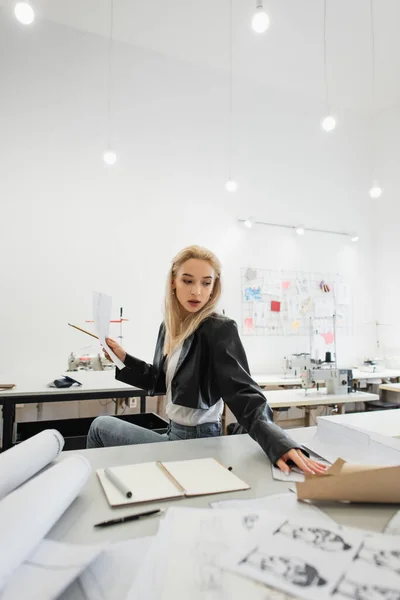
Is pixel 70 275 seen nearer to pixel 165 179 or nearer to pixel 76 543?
pixel 165 179

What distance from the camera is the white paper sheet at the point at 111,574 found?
43cm

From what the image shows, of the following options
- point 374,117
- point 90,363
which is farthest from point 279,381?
point 374,117

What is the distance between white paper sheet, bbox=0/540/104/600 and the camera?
0.42 metres

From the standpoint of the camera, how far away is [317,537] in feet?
1.69

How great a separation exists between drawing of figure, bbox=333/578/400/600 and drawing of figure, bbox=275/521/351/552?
75 millimetres

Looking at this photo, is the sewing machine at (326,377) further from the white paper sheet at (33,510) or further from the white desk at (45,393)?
the white paper sheet at (33,510)

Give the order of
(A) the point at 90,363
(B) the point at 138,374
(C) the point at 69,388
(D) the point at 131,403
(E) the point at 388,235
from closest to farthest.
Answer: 1. (B) the point at 138,374
2. (C) the point at 69,388
3. (A) the point at 90,363
4. (D) the point at 131,403
5. (E) the point at 388,235

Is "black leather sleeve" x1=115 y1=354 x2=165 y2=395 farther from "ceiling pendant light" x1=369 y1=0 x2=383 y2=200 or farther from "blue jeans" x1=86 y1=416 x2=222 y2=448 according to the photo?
"ceiling pendant light" x1=369 y1=0 x2=383 y2=200

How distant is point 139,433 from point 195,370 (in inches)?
11.2

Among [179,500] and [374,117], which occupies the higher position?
[374,117]

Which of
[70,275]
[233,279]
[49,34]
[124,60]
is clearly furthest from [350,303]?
[49,34]

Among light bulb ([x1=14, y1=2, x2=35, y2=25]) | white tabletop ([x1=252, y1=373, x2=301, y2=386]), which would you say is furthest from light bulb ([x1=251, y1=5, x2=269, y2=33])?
white tabletop ([x1=252, y1=373, x2=301, y2=386])

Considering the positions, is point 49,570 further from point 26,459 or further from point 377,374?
point 377,374

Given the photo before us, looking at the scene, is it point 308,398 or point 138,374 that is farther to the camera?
point 308,398
